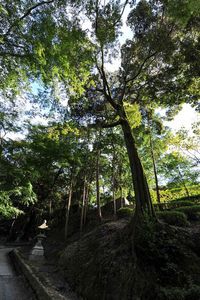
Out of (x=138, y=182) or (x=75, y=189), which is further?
(x=75, y=189)

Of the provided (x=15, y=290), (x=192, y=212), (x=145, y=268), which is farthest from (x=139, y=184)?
(x=15, y=290)

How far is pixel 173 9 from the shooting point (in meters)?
4.88

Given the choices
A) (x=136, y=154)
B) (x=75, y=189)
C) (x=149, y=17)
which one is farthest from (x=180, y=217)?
(x=75, y=189)

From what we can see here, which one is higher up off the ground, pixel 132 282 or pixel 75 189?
pixel 75 189

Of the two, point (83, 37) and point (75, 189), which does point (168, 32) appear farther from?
point (75, 189)

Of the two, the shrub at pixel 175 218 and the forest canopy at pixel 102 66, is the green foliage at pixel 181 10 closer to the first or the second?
the forest canopy at pixel 102 66

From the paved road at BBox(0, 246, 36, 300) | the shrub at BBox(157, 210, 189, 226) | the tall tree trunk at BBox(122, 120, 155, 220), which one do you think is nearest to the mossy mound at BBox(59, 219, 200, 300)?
the tall tree trunk at BBox(122, 120, 155, 220)

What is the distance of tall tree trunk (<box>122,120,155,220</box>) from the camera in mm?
4961

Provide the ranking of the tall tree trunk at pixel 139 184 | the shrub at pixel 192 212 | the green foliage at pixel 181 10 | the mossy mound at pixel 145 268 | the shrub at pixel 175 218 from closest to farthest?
1. the mossy mound at pixel 145 268
2. the green foliage at pixel 181 10
3. the tall tree trunk at pixel 139 184
4. the shrub at pixel 175 218
5. the shrub at pixel 192 212

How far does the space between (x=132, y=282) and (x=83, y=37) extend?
8.12 metres

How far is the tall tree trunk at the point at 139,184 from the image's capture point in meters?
4.96

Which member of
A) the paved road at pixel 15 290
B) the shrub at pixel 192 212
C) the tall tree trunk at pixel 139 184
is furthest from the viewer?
the shrub at pixel 192 212

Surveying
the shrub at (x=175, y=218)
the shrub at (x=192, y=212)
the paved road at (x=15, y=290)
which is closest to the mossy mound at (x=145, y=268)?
the paved road at (x=15, y=290)

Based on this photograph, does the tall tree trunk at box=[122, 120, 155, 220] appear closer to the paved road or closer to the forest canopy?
the forest canopy
